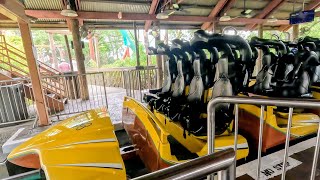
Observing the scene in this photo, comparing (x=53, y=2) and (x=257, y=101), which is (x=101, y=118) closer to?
(x=257, y=101)

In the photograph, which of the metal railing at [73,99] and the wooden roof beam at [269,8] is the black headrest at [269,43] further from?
the wooden roof beam at [269,8]

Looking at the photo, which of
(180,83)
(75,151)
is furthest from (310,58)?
(75,151)

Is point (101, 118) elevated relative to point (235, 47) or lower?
lower

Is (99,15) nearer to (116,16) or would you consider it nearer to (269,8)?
(116,16)

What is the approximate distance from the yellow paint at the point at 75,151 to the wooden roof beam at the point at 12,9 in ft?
7.99

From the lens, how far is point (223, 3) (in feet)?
23.2

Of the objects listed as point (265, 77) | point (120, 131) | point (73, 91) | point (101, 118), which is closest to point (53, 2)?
point (73, 91)

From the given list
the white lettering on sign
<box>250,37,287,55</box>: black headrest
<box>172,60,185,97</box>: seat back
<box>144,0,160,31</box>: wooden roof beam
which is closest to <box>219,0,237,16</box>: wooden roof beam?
<box>144,0,160,31</box>: wooden roof beam

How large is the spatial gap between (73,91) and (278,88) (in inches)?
239

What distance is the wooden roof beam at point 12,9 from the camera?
2884 mm

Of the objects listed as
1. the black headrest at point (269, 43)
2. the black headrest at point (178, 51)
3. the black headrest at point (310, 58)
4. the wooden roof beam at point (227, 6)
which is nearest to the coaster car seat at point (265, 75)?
the black headrest at point (269, 43)

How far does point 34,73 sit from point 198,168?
4.13m

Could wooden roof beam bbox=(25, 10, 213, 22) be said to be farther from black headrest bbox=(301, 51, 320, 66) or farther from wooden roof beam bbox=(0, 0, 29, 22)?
black headrest bbox=(301, 51, 320, 66)

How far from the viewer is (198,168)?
53 centimetres
